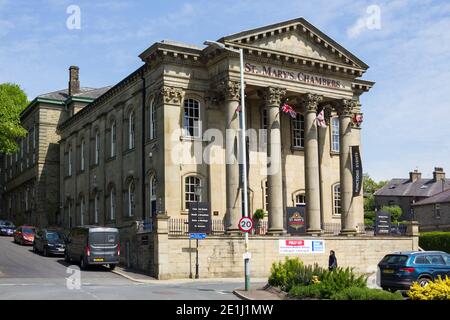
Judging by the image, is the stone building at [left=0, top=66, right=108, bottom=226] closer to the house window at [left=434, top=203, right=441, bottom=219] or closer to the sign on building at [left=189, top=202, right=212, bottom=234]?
the sign on building at [left=189, top=202, right=212, bottom=234]

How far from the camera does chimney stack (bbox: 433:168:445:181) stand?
8868 cm

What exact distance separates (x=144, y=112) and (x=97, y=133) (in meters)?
10.6

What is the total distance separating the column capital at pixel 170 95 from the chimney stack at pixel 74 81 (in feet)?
101

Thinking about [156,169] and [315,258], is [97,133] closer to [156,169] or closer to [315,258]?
[156,169]

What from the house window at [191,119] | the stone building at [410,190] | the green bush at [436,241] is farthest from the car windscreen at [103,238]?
the stone building at [410,190]

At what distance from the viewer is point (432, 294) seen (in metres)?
14.8

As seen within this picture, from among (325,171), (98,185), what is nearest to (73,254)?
(98,185)

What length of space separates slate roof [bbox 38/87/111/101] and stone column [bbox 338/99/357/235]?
29976 mm

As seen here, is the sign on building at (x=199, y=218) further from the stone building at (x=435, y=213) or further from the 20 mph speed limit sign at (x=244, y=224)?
the stone building at (x=435, y=213)

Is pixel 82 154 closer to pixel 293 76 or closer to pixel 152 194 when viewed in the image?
pixel 152 194

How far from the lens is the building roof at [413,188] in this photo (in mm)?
87500

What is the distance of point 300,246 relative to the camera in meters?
36.8

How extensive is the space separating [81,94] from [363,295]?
50377mm

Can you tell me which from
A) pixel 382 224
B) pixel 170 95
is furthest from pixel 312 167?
pixel 170 95
